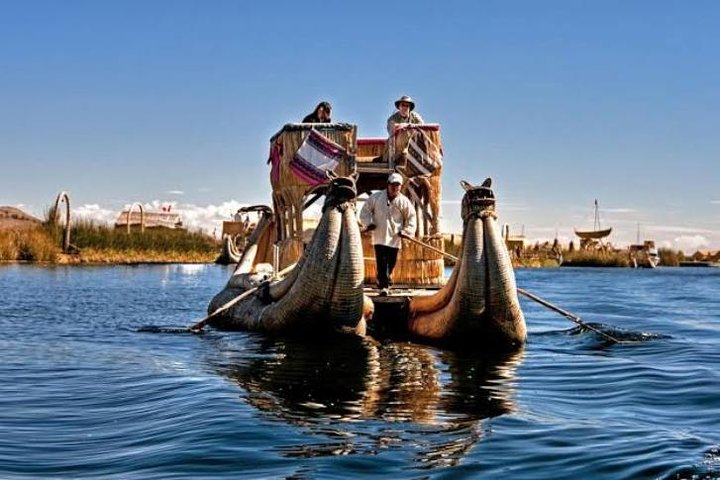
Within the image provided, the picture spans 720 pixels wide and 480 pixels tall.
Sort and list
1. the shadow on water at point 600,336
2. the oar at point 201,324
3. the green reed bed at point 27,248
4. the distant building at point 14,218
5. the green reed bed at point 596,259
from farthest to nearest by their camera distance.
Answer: the green reed bed at point 596,259, the distant building at point 14,218, the green reed bed at point 27,248, the oar at point 201,324, the shadow on water at point 600,336

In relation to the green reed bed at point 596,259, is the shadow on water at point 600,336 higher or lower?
lower

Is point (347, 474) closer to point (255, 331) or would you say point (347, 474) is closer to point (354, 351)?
point (354, 351)

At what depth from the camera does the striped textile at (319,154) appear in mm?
15117

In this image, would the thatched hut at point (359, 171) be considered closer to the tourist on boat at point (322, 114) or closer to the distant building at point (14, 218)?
the tourist on boat at point (322, 114)

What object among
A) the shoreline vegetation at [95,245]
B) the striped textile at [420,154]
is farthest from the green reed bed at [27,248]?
the striped textile at [420,154]

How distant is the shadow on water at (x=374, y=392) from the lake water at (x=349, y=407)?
0.03 m

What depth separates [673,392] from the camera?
966 centimetres

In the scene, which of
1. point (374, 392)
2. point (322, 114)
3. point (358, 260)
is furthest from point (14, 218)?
point (374, 392)

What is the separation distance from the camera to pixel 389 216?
552 inches

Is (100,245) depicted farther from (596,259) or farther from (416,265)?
(596,259)

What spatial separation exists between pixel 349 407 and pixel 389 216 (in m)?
5.96

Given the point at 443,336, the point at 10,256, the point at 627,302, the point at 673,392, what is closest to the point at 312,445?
the point at 673,392

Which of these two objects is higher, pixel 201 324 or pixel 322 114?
pixel 322 114

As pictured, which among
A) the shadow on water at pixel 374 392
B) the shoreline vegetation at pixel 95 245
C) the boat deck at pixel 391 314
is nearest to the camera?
the shadow on water at pixel 374 392
